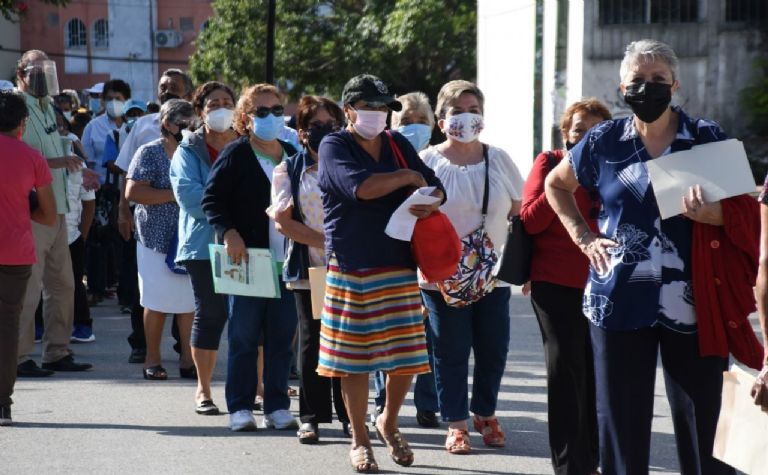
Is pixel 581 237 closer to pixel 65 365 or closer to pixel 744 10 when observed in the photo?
pixel 65 365

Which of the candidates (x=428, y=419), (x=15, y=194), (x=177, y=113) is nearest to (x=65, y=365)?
(x=177, y=113)

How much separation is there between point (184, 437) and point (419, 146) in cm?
224

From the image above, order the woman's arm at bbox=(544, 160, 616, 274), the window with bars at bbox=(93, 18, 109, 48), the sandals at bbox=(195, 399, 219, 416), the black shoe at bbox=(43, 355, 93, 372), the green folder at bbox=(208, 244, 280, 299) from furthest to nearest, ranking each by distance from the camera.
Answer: the window with bars at bbox=(93, 18, 109, 48)
the black shoe at bbox=(43, 355, 93, 372)
the sandals at bbox=(195, 399, 219, 416)
the green folder at bbox=(208, 244, 280, 299)
the woman's arm at bbox=(544, 160, 616, 274)

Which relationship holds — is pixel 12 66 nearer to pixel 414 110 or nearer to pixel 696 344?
pixel 414 110

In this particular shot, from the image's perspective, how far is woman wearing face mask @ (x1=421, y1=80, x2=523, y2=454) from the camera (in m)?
7.32

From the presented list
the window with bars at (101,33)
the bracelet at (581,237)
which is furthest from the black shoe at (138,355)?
the window with bars at (101,33)

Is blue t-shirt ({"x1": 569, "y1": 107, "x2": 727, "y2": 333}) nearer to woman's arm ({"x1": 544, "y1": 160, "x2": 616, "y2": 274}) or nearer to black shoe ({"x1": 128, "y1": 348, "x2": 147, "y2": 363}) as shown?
woman's arm ({"x1": 544, "y1": 160, "x2": 616, "y2": 274})

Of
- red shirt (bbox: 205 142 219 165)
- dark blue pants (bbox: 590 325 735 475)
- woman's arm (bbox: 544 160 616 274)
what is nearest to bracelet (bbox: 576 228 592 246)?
woman's arm (bbox: 544 160 616 274)

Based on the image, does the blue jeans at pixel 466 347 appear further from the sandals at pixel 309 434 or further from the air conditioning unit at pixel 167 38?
the air conditioning unit at pixel 167 38

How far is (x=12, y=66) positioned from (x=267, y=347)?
5173 cm

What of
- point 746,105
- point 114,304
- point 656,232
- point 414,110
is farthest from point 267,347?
point 746,105

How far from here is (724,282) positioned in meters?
4.82

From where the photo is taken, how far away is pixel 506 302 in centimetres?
756

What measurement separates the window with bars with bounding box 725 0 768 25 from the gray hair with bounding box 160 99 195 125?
16.1 metres
